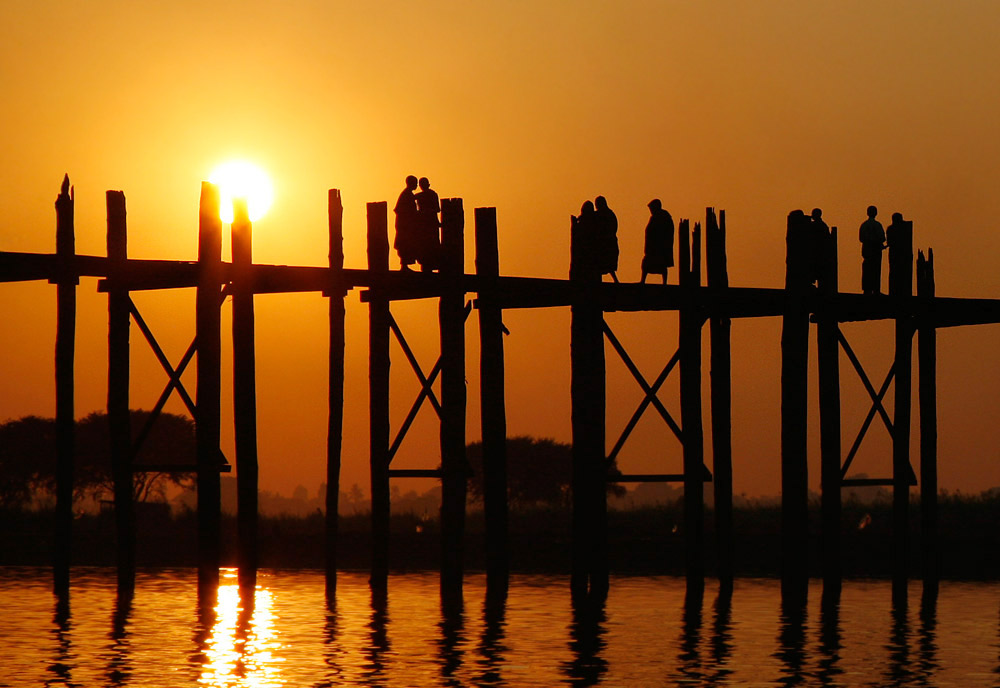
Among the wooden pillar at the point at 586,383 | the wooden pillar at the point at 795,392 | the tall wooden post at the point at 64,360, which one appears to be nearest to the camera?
the tall wooden post at the point at 64,360

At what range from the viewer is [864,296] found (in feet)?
76.2

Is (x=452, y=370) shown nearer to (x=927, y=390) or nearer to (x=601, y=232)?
(x=601, y=232)

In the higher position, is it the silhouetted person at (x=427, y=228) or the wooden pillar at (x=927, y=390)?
the silhouetted person at (x=427, y=228)

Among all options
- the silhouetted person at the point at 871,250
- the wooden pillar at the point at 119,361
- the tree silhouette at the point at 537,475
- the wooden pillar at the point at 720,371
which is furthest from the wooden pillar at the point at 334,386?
the tree silhouette at the point at 537,475

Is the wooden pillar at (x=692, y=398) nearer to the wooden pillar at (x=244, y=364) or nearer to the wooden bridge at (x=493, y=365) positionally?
the wooden bridge at (x=493, y=365)

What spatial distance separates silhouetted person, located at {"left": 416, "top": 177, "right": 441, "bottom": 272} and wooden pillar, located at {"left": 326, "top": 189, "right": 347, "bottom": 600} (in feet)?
3.15

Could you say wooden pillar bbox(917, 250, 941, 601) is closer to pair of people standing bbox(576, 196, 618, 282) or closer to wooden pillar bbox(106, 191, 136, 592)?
pair of people standing bbox(576, 196, 618, 282)

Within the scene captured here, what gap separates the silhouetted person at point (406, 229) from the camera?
70.9 ft

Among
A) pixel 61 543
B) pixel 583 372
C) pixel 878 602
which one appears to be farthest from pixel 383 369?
pixel 878 602

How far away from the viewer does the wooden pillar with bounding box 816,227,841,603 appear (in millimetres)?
23031

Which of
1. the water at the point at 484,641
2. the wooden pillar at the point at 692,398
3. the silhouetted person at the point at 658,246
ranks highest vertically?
the silhouetted person at the point at 658,246

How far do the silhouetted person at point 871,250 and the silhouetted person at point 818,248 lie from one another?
0.98 m

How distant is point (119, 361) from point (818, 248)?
867cm

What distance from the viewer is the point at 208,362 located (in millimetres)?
20172
